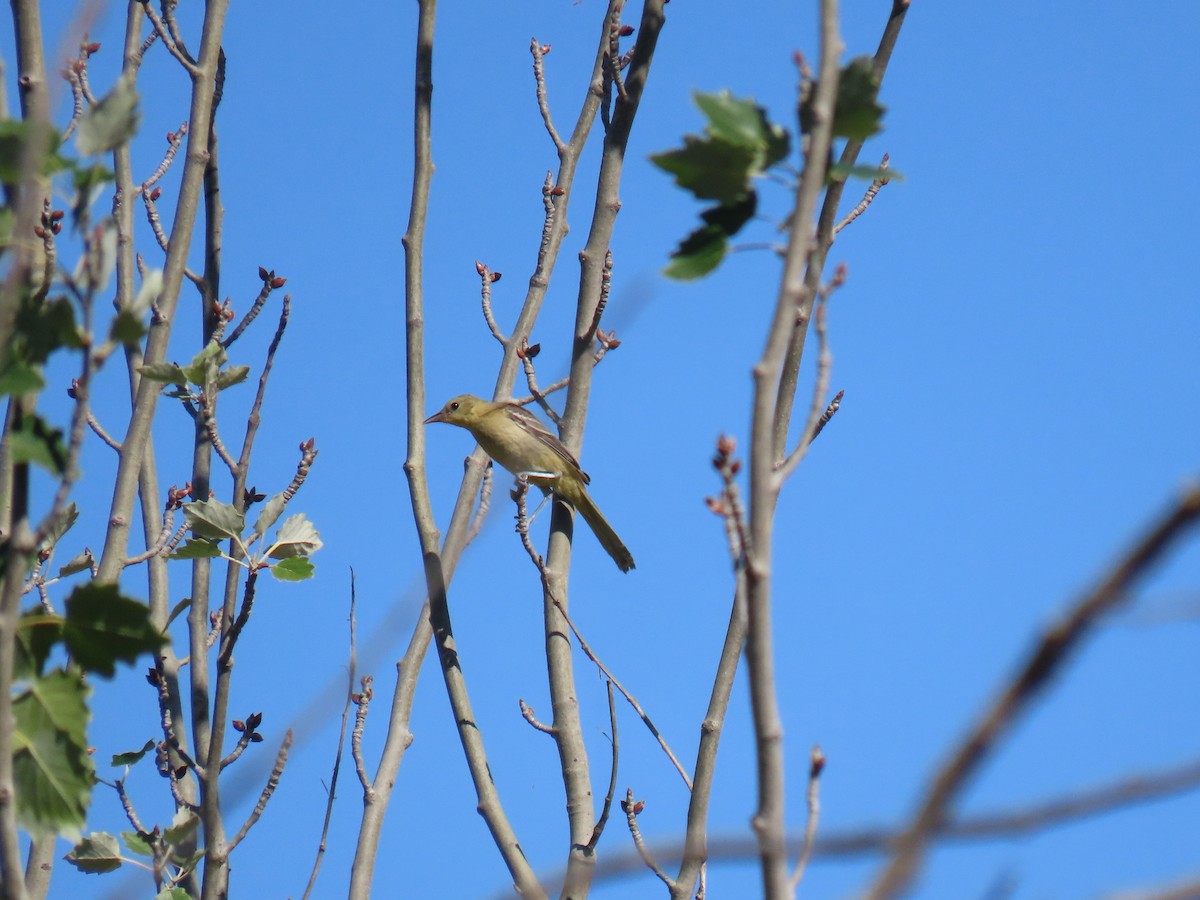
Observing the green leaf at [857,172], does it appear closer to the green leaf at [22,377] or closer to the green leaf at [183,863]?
the green leaf at [22,377]

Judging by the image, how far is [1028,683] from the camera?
672mm

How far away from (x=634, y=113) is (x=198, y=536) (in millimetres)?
1950

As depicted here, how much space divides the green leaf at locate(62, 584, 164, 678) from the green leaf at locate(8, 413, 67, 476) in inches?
10.2

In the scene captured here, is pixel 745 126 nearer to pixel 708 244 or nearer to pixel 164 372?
pixel 708 244

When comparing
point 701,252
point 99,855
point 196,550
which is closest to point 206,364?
point 196,550

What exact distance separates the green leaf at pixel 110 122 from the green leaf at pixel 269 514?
6.63ft

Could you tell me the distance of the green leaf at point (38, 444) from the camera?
1596mm

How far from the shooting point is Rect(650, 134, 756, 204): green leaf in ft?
5.83

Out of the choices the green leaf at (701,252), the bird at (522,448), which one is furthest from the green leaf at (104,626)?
the bird at (522,448)

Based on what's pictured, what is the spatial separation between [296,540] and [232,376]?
597 millimetres

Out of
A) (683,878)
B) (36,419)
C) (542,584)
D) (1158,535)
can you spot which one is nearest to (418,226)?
(542,584)

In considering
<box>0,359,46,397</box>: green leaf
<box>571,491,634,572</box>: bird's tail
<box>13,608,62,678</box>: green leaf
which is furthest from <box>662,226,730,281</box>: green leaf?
<box>571,491,634,572</box>: bird's tail

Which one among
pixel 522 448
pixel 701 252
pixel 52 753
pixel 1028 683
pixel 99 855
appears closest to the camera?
pixel 1028 683

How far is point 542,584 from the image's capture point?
400 centimetres
